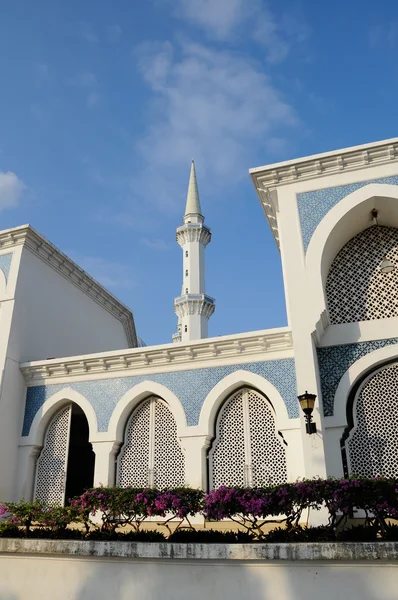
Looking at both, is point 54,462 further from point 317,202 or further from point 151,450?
point 317,202

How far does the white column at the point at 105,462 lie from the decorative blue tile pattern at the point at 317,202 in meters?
5.30

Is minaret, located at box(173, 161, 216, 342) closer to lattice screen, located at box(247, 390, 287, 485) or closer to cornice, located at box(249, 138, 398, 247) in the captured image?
cornice, located at box(249, 138, 398, 247)

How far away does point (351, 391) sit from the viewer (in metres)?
8.52

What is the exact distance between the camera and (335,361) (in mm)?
8688

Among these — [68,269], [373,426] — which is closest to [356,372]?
[373,426]

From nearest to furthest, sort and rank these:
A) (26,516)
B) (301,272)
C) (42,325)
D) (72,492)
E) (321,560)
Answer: (321,560), (26,516), (301,272), (72,492), (42,325)

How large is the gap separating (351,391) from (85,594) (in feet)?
16.5

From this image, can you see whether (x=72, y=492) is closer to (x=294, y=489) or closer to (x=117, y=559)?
(x=117, y=559)

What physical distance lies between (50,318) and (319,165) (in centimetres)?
730

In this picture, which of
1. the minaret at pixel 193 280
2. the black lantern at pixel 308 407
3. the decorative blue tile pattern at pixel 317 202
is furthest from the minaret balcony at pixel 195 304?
the black lantern at pixel 308 407

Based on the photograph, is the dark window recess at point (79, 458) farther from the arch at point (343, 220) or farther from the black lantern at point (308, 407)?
the arch at point (343, 220)

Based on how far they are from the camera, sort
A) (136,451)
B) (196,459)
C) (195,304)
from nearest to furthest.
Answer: (196,459) < (136,451) < (195,304)

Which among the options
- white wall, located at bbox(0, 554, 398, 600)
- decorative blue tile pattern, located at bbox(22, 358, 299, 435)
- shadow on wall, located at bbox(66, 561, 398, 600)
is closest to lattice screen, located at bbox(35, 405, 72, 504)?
decorative blue tile pattern, located at bbox(22, 358, 299, 435)

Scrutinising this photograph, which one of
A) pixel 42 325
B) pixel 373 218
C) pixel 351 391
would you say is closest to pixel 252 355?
pixel 351 391
